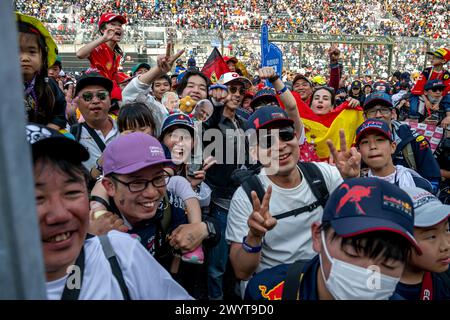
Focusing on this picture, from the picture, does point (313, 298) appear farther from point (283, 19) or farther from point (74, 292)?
point (283, 19)

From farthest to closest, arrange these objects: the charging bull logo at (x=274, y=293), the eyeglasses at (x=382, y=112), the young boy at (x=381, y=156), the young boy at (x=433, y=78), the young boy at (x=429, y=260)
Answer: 1. the young boy at (x=433, y=78)
2. the eyeglasses at (x=382, y=112)
3. the young boy at (x=381, y=156)
4. the young boy at (x=429, y=260)
5. the charging bull logo at (x=274, y=293)

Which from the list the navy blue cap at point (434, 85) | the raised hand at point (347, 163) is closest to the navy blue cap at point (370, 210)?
the raised hand at point (347, 163)

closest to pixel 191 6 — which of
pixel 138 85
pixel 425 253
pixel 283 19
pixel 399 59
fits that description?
pixel 283 19

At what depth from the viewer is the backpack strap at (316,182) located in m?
2.43

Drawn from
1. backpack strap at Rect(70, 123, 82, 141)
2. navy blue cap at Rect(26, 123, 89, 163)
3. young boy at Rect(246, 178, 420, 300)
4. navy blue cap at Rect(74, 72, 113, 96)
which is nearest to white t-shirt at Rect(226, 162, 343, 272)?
young boy at Rect(246, 178, 420, 300)

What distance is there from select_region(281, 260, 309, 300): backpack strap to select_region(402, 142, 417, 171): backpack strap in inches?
99.5

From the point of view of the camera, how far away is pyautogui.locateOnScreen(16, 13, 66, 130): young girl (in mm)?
2438

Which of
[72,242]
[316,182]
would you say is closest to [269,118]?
[316,182]

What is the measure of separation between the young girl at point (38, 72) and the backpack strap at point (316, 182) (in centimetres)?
167

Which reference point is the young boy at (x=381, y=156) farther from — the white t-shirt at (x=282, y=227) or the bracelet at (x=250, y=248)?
the bracelet at (x=250, y=248)

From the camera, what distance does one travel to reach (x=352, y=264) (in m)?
1.51

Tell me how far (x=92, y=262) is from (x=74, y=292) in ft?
0.43

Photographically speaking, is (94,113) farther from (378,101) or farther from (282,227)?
(378,101)

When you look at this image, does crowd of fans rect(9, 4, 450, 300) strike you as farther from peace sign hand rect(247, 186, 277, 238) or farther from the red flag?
the red flag
